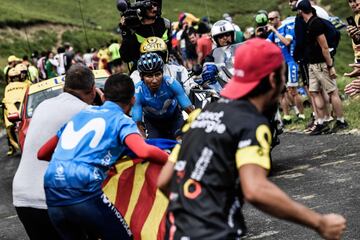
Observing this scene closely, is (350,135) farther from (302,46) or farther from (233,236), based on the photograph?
(233,236)

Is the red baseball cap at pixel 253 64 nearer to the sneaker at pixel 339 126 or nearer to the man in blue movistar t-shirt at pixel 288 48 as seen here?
the sneaker at pixel 339 126

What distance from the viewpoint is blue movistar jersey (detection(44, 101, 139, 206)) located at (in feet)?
18.7

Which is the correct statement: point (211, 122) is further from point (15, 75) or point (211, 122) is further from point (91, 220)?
point (15, 75)

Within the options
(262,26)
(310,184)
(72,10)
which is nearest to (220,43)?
(310,184)

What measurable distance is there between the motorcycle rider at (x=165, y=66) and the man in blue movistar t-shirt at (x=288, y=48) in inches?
181

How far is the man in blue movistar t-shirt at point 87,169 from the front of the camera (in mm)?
5699

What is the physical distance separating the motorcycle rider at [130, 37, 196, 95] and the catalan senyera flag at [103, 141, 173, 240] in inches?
145

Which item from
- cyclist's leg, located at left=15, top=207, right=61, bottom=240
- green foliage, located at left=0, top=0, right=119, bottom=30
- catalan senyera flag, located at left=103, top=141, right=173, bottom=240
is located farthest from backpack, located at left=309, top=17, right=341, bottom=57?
green foliage, located at left=0, top=0, right=119, bottom=30

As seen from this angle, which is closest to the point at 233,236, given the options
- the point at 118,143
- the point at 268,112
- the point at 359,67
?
the point at 268,112

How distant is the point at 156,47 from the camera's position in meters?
10.7

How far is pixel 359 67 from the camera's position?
28.0 ft

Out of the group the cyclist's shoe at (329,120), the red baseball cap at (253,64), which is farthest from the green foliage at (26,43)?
the red baseball cap at (253,64)

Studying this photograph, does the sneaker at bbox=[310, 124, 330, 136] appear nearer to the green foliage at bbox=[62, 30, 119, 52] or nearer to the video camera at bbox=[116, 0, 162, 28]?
the video camera at bbox=[116, 0, 162, 28]

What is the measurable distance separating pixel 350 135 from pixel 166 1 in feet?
213
